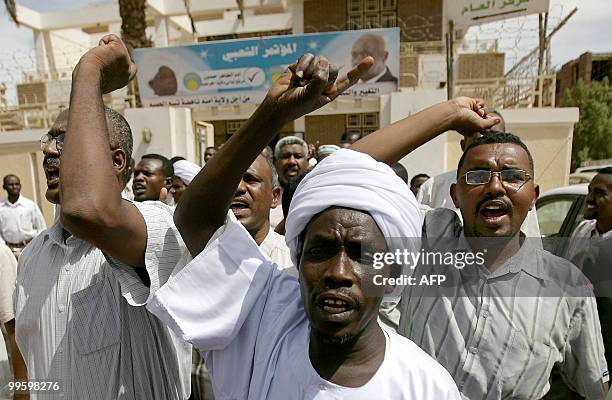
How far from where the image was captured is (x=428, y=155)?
9500 millimetres

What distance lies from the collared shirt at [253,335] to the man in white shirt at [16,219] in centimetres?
654

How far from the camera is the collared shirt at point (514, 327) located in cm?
154

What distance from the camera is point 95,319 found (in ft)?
5.06

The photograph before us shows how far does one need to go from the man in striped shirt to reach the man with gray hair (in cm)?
287

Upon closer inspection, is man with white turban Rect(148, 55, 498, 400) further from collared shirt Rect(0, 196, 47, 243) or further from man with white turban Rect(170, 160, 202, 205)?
collared shirt Rect(0, 196, 47, 243)

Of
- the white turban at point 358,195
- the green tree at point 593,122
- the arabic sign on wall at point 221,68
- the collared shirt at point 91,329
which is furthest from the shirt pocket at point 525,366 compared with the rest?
the green tree at point 593,122

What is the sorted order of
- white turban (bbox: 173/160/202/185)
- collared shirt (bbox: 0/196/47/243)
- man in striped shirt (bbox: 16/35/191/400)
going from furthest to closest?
collared shirt (bbox: 0/196/47/243) → white turban (bbox: 173/160/202/185) → man in striped shirt (bbox: 16/35/191/400)

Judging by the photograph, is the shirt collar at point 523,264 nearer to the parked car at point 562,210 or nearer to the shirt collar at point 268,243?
the shirt collar at point 268,243

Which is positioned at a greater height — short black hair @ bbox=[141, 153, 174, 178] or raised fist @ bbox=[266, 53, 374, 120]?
raised fist @ bbox=[266, 53, 374, 120]

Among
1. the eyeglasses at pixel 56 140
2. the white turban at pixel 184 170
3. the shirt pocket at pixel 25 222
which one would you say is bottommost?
the shirt pocket at pixel 25 222

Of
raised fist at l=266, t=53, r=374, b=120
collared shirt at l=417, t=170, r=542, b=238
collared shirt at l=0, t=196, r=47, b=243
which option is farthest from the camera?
collared shirt at l=0, t=196, r=47, b=243

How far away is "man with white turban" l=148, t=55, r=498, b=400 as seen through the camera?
1108mm

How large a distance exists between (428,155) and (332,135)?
196 inches

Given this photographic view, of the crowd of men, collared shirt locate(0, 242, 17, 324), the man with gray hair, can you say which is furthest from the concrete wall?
the crowd of men
